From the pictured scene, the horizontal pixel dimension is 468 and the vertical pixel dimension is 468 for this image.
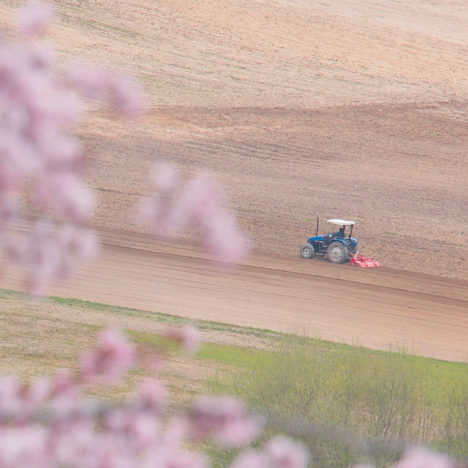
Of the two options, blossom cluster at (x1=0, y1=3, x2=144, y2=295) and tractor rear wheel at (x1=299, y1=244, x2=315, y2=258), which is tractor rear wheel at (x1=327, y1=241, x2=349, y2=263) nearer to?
tractor rear wheel at (x1=299, y1=244, x2=315, y2=258)

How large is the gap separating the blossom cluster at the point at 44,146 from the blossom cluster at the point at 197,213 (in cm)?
19

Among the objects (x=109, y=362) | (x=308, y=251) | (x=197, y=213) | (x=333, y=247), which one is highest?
(x=197, y=213)

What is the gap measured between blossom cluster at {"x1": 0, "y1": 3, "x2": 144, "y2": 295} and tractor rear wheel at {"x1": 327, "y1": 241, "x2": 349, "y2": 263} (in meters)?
21.1

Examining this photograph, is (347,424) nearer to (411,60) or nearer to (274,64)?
(274,64)

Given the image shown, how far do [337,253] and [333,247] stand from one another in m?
0.19

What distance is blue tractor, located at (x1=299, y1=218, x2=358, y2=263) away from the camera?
2375cm

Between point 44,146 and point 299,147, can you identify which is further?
point 299,147

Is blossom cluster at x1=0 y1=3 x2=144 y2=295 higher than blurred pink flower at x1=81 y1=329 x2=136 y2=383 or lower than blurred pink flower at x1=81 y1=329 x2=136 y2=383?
higher

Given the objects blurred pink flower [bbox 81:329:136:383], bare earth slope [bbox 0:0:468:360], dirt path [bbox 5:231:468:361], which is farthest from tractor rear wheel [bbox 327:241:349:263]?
blurred pink flower [bbox 81:329:136:383]

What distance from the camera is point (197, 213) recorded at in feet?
8.59

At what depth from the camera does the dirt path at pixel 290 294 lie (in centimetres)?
1945

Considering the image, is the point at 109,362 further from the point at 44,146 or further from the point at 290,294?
the point at 290,294

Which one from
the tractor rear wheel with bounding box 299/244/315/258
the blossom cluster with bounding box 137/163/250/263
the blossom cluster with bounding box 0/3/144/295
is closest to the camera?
the blossom cluster with bounding box 0/3/144/295

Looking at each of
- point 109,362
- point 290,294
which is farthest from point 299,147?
point 109,362
